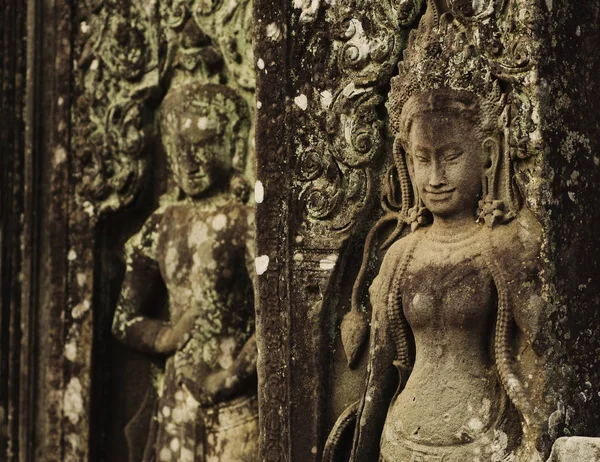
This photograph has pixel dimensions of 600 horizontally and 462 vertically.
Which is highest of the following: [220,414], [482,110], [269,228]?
[482,110]

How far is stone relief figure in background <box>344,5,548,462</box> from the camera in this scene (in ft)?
21.7

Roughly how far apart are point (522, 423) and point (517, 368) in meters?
0.20

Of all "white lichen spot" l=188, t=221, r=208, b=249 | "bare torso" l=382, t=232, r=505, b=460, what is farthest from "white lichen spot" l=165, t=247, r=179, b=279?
"bare torso" l=382, t=232, r=505, b=460

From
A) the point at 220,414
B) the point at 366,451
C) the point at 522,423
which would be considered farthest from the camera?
the point at 220,414

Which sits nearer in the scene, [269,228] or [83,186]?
[269,228]

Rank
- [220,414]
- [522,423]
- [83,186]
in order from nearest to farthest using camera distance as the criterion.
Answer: [522,423]
[220,414]
[83,186]

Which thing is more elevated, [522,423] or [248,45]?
[248,45]

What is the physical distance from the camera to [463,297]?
6730 millimetres

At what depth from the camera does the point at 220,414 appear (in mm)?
8289

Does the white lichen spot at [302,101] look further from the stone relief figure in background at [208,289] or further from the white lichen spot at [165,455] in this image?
the white lichen spot at [165,455]

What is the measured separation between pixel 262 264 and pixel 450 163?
1010mm

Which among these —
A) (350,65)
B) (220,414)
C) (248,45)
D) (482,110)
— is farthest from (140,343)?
(482,110)

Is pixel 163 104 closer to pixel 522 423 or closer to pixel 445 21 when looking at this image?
pixel 445 21

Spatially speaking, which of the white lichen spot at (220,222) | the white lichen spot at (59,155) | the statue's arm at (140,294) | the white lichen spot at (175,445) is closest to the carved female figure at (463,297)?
the white lichen spot at (220,222)
